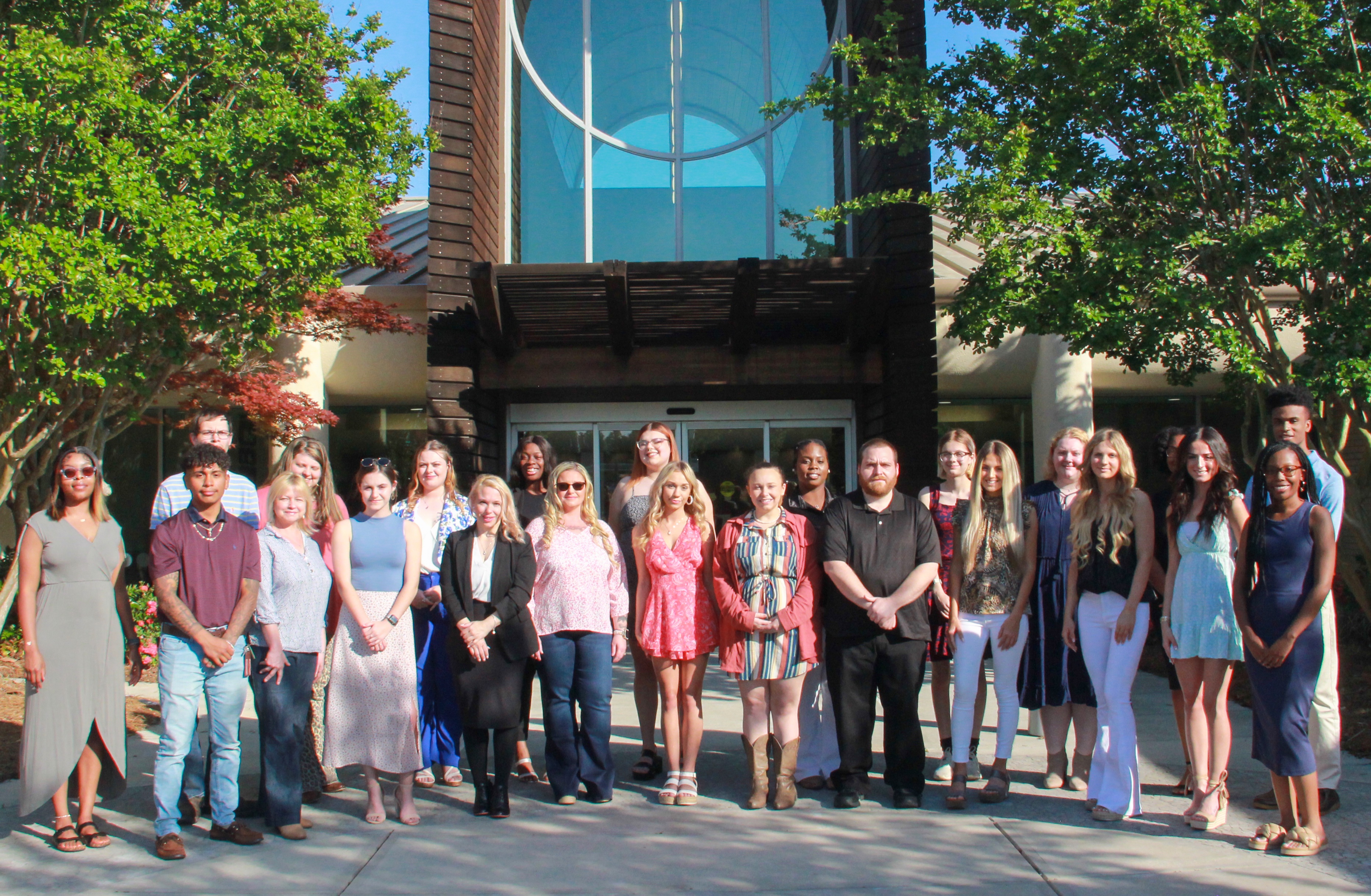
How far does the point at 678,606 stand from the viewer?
4957mm

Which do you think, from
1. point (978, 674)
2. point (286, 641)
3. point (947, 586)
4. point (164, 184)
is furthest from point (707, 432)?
point (286, 641)

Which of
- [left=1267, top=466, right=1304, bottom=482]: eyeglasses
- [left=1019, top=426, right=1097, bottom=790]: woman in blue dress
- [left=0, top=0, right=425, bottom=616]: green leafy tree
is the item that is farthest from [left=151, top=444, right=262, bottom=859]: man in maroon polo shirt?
[left=1267, top=466, right=1304, bottom=482]: eyeglasses

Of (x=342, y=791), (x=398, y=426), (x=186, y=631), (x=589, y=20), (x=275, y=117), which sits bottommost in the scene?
(x=342, y=791)

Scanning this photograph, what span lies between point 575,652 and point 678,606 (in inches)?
21.5

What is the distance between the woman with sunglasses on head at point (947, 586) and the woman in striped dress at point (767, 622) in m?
0.76

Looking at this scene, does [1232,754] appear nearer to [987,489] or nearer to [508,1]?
[987,489]

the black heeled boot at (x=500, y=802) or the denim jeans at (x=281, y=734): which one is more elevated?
the denim jeans at (x=281, y=734)

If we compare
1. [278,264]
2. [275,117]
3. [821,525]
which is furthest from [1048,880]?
[275,117]

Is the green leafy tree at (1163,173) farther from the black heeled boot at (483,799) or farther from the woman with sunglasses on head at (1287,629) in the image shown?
the black heeled boot at (483,799)

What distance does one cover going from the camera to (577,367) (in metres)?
11.2

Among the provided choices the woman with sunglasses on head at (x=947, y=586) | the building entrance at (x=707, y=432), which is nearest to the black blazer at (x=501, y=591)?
the woman with sunglasses on head at (x=947, y=586)

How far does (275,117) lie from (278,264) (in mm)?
1034

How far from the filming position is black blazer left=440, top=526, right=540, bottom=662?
4.72 m

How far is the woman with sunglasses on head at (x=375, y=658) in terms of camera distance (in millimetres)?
4578
